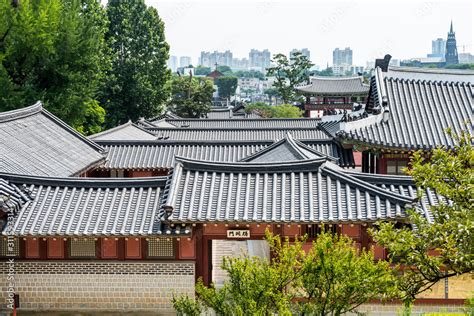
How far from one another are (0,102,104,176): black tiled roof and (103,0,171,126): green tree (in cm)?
2665

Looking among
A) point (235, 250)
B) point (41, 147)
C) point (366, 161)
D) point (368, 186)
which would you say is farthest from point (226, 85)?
point (368, 186)

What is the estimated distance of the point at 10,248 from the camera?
50.5 feet

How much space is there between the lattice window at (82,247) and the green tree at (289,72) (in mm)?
74586

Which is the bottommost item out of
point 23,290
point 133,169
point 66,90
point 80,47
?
point 23,290

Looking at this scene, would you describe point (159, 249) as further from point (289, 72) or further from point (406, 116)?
point (289, 72)

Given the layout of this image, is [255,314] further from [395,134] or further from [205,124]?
[205,124]

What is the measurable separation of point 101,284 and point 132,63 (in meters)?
39.4

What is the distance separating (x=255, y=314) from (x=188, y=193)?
6.53 metres

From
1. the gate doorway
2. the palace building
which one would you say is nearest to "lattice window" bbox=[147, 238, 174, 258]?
the palace building

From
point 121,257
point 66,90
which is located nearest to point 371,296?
point 121,257

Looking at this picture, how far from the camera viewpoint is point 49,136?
2408 centimetres

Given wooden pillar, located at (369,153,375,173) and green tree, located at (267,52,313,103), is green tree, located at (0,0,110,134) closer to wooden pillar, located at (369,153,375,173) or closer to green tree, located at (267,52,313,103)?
wooden pillar, located at (369,153,375,173)

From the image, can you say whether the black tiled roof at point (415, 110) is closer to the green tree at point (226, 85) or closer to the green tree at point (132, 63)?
the green tree at point (132, 63)

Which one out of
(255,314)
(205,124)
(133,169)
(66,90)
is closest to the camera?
(255,314)
